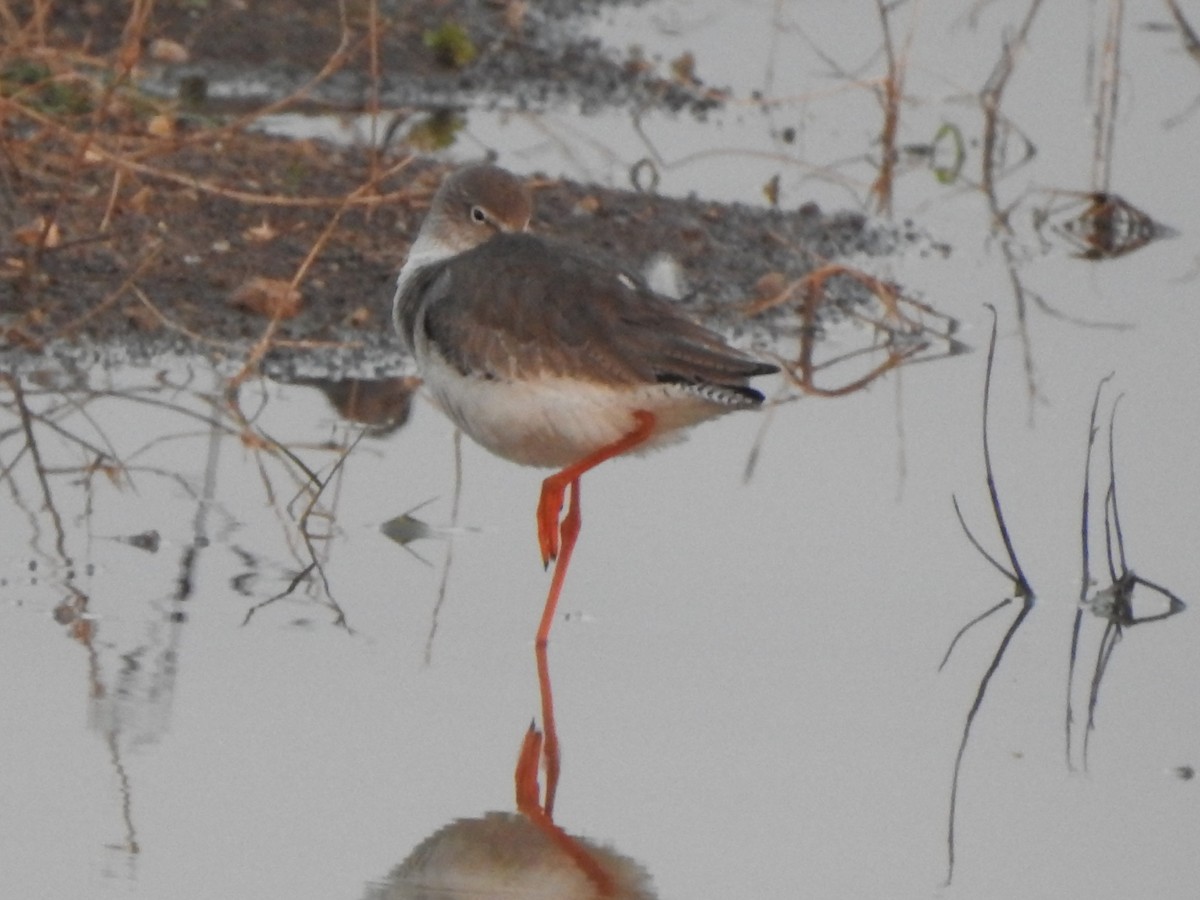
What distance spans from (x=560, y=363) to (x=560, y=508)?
41cm

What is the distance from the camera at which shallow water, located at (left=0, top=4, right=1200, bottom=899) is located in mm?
3863

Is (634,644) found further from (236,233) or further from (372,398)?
(236,233)

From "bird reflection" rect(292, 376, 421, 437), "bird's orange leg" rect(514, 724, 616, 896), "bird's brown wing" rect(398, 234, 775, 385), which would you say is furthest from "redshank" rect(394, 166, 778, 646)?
"bird reflection" rect(292, 376, 421, 437)

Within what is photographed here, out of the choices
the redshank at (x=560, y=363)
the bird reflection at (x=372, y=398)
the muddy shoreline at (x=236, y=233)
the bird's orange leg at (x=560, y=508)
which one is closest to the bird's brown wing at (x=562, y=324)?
the redshank at (x=560, y=363)

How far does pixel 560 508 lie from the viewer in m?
5.06

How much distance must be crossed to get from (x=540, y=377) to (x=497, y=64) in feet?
17.3

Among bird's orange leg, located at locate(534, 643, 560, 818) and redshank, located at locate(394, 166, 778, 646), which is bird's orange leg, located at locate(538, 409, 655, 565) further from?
bird's orange leg, located at locate(534, 643, 560, 818)

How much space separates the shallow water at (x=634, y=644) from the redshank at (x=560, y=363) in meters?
0.32

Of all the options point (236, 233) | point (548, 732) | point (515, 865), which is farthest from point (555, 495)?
point (236, 233)

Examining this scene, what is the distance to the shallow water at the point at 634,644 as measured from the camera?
3.86 metres

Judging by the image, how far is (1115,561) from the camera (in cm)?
533

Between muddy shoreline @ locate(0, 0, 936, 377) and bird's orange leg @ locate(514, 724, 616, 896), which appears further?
muddy shoreline @ locate(0, 0, 936, 377)

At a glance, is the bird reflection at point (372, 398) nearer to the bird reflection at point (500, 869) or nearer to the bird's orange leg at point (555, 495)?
the bird's orange leg at point (555, 495)

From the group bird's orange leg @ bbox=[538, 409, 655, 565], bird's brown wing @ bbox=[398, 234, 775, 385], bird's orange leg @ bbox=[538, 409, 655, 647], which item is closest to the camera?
bird's brown wing @ bbox=[398, 234, 775, 385]
